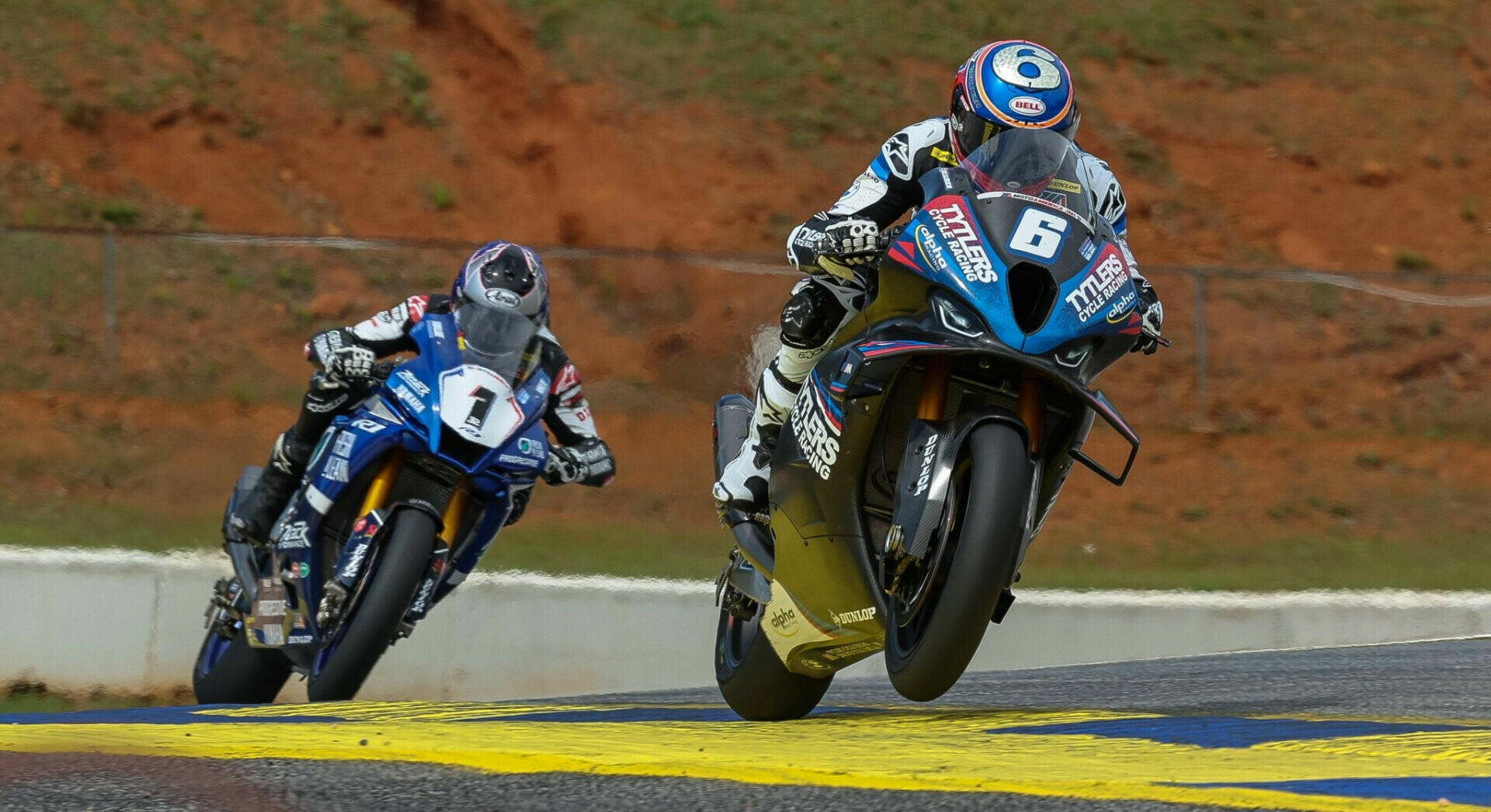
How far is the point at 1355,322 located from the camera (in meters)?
16.2

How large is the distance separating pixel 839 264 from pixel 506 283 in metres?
2.61

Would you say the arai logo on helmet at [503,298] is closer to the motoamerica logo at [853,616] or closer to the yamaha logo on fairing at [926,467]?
the motoamerica logo at [853,616]

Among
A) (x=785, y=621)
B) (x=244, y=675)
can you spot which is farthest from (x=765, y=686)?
(x=244, y=675)

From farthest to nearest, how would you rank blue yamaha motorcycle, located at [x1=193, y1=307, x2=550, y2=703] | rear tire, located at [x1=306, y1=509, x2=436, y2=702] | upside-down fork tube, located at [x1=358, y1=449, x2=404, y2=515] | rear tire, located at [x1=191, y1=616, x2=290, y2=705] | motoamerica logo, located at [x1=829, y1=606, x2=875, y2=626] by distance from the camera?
rear tire, located at [x1=191, y1=616, x2=290, y2=705] → upside-down fork tube, located at [x1=358, y1=449, x2=404, y2=515] → blue yamaha motorcycle, located at [x1=193, y1=307, x2=550, y2=703] → rear tire, located at [x1=306, y1=509, x2=436, y2=702] → motoamerica logo, located at [x1=829, y1=606, x2=875, y2=626]

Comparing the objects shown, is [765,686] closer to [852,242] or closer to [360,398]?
[852,242]

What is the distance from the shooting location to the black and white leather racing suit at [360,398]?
744 cm

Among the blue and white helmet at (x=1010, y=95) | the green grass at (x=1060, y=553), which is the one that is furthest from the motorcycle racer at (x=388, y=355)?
the blue and white helmet at (x=1010, y=95)

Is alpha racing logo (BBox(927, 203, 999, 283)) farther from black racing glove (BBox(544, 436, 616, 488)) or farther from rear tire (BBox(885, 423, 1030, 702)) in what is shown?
black racing glove (BBox(544, 436, 616, 488))

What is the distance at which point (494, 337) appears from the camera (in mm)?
7383

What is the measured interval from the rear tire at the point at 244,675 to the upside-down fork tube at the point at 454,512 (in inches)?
34.2

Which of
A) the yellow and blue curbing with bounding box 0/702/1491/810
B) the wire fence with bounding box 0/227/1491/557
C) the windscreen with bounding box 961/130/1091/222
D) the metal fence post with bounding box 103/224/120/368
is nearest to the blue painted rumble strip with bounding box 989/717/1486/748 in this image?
the yellow and blue curbing with bounding box 0/702/1491/810

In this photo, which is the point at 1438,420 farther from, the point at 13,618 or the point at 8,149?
the point at 8,149

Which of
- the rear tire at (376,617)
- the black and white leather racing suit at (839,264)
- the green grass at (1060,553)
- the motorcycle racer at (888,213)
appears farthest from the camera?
the green grass at (1060,553)

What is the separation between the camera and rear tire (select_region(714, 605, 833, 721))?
220 inches
